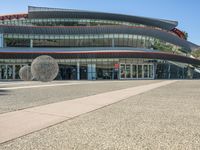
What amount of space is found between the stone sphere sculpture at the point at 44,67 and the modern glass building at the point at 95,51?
706 inches

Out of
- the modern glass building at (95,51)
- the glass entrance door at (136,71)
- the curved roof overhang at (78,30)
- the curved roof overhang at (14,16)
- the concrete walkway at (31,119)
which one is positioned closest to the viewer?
the concrete walkway at (31,119)

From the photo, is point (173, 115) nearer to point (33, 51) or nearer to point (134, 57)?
point (134, 57)

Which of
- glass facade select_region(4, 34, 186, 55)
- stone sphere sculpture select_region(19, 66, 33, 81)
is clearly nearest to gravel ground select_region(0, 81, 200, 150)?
stone sphere sculpture select_region(19, 66, 33, 81)

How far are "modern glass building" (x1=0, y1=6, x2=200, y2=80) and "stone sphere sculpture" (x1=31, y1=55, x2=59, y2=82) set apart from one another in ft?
58.8

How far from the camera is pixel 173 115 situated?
811 centimetres

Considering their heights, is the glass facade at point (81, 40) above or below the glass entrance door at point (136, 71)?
above

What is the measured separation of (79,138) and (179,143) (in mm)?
2018

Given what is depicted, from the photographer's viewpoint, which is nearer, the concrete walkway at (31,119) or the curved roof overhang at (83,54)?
the concrete walkway at (31,119)

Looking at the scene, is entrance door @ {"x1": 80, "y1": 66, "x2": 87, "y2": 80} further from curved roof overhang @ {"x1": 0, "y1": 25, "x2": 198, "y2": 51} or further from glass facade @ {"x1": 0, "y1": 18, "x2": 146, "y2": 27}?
glass facade @ {"x1": 0, "y1": 18, "x2": 146, "y2": 27}

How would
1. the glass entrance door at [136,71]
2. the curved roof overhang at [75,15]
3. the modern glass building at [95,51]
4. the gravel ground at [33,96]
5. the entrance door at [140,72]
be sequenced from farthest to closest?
the curved roof overhang at [75,15], the entrance door at [140,72], the glass entrance door at [136,71], the modern glass building at [95,51], the gravel ground at [33,96]

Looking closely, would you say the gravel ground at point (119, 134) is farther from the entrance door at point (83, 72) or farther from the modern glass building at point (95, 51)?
the entrance door at point (83, 72)

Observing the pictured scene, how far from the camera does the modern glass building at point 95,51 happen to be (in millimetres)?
44656

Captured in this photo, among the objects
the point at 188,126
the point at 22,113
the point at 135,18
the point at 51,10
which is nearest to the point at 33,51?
the point at 51,10

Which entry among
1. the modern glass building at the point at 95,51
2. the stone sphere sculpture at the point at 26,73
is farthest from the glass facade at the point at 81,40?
the stone sphere sculpture at the point at 26,73
